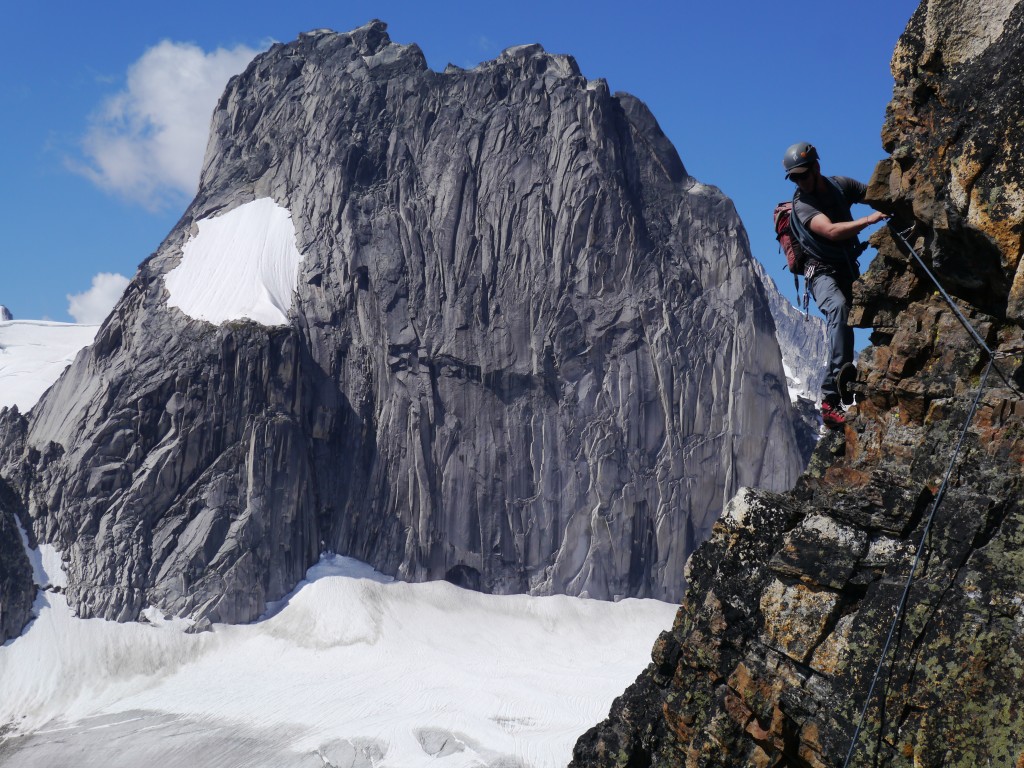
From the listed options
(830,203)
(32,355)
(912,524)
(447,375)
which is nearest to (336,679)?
(447,375)

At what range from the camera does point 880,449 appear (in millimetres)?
12078

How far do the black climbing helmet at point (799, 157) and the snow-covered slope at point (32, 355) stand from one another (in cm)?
11594

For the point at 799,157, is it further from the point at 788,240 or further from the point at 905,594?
the point at 905,594

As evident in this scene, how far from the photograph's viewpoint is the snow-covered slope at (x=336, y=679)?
A: 3063 inches

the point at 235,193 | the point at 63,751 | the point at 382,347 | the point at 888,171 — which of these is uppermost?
the point at 235,193

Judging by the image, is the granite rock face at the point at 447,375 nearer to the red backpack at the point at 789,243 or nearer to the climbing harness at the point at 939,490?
the red backpack at the point at 789,243

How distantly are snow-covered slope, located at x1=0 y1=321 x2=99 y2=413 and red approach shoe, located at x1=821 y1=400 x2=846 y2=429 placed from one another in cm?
11570

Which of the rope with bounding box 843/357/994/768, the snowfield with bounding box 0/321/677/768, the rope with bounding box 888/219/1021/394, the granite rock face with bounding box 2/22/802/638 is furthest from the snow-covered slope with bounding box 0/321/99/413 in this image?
the rope with bounding box 843/357/994/768

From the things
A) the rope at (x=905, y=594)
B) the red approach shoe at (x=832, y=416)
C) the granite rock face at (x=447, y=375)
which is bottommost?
the rope at (x=905, y=594)

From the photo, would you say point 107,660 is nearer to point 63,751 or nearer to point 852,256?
point 63,751

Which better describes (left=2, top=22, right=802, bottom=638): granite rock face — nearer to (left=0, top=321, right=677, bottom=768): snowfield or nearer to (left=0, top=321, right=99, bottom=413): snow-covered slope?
(left=0, top=321, right=677, bottom=768): snowfield

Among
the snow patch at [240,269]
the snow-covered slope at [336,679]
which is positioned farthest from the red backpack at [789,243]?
the snow patch at [240,269]

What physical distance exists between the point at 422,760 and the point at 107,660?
110 feet

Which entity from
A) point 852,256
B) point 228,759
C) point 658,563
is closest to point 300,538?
point 228,759
